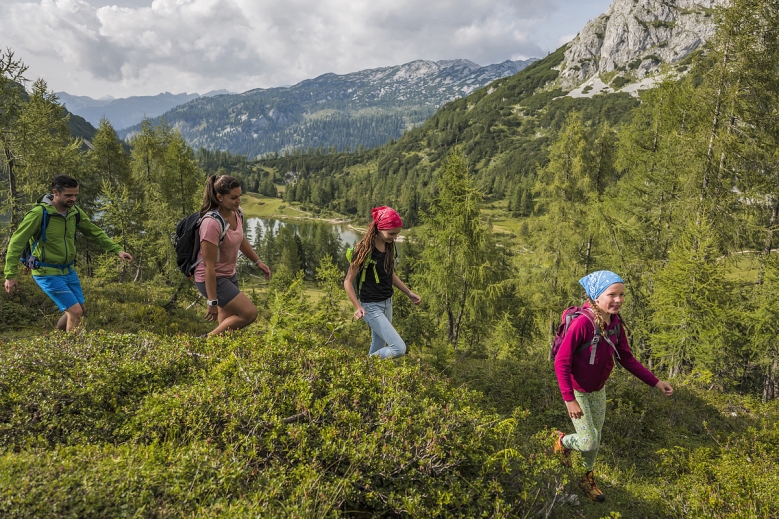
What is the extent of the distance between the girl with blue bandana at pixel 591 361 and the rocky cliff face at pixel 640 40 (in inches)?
8489

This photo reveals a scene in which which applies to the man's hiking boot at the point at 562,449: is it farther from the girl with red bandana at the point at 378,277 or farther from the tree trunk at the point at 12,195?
the tree trunk at the point at 12,195

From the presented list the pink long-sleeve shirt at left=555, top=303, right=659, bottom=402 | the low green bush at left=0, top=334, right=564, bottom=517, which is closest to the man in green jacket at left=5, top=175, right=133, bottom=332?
the low green bush at left=0, top=334, right=564, bottom=517

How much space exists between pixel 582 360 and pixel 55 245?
7.07 meters

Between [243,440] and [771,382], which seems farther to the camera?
[771,382]

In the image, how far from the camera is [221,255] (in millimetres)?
5109

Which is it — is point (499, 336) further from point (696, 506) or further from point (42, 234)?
point (42, 234)

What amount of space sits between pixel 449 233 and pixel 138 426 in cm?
1502

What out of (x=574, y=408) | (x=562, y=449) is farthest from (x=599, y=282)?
(x=562, y=449)

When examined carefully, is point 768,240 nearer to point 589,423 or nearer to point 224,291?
point 589,423

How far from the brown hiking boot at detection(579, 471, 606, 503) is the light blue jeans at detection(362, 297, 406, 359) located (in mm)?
2529

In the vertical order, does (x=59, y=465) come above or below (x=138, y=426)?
above

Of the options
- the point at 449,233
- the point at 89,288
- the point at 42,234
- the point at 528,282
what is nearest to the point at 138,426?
the point at 42,234

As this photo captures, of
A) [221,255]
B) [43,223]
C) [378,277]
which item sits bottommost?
[378,277]

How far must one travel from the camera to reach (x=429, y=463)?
112 inches
